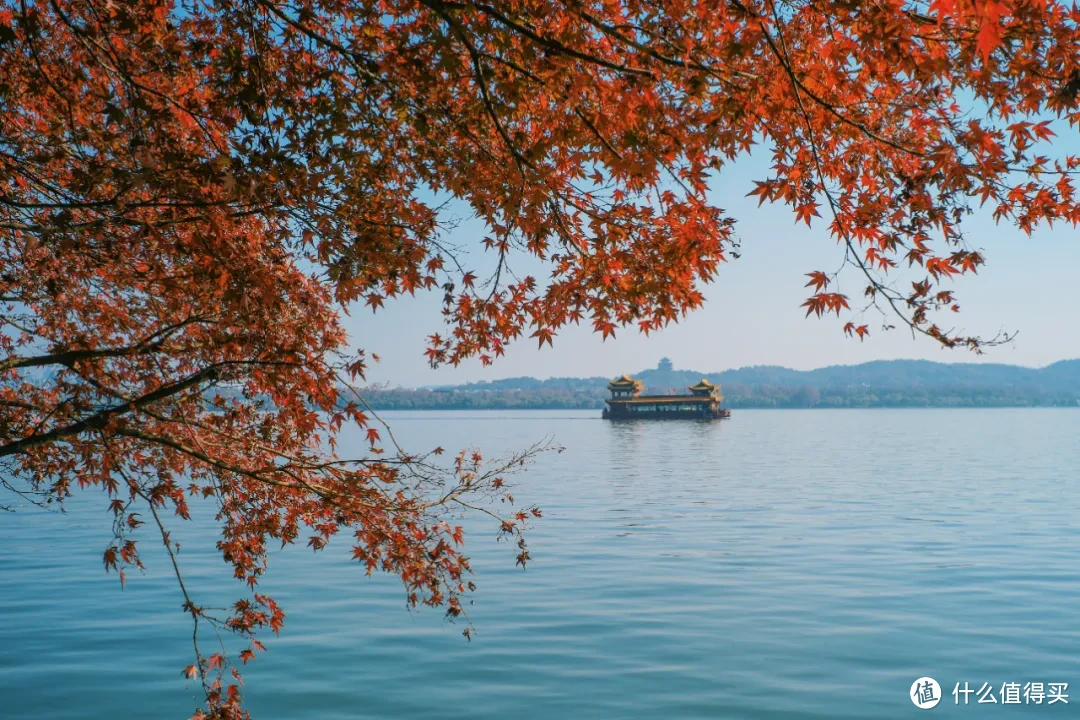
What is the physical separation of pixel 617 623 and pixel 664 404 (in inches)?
3886

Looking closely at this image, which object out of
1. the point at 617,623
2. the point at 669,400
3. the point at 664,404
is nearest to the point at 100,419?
the point at 617,623

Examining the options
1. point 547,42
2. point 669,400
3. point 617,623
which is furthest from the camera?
point 669,400

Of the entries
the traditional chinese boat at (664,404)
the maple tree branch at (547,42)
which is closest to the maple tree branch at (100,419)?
the maple tree branch at (547,42)

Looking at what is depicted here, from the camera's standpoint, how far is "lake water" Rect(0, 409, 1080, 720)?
10.3 metres

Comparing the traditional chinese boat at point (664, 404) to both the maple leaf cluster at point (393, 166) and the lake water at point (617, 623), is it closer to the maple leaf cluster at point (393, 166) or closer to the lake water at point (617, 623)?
the lake water at point (617, 623)

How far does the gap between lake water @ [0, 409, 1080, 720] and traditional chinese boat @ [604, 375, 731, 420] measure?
275 ft

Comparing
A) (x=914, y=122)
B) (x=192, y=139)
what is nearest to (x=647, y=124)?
(x=914, y=122)

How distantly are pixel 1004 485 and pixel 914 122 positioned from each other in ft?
97.5

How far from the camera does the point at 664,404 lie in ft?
364

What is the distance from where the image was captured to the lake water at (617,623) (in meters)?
10.3

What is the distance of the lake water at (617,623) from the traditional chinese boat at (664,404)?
83810mm

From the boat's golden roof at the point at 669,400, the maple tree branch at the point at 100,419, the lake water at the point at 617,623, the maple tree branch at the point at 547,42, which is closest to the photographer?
the maple tree branch at the point at 547,42

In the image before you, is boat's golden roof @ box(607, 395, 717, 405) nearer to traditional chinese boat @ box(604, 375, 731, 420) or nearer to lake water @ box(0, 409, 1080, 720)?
traditional chinese boat @ box(604, 375, 731, 420)

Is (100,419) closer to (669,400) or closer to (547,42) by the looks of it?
(547,42)
